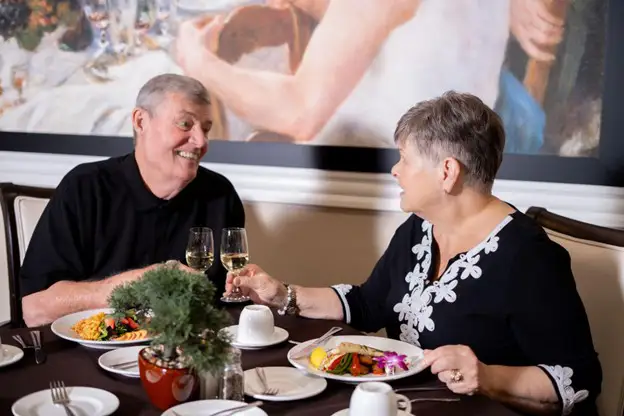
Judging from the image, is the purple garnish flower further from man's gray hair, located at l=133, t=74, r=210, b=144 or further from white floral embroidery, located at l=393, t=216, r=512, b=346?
man's gray hair, located at l=133, t=74, r=210, b=144

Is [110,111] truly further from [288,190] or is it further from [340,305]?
[340,305]

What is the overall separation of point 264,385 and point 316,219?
1330 mm

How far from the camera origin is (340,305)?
205 centimetres

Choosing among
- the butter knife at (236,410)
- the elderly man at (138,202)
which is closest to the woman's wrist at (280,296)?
the elderly man at (138,202)

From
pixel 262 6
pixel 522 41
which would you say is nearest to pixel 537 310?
pixel 522 41

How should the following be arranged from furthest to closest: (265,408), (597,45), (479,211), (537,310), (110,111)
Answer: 1. (110,111)
2. (597,45)
3. (479,211)
4. (537,310)
5. (265,408)

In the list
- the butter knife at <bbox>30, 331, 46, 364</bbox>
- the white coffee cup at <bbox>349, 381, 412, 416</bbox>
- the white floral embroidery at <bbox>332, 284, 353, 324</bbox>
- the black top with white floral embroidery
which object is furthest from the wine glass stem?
the white coffee cup at <bbox>349, 381, 412, 416</bbox>

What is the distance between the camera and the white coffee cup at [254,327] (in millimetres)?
1690

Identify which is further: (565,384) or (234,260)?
(234,260)

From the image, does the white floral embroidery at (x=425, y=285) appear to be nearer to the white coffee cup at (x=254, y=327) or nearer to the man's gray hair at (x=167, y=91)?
the white coffee cup at (x=254, y=327)

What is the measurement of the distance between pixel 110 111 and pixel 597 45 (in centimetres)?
182

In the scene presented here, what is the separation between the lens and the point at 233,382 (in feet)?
4.38

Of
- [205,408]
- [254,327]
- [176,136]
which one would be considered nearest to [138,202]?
[176,136]

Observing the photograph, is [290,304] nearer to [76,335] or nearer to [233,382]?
[76,335]
